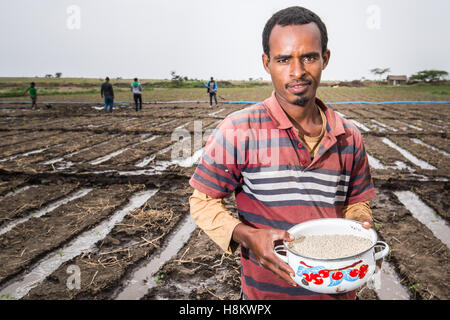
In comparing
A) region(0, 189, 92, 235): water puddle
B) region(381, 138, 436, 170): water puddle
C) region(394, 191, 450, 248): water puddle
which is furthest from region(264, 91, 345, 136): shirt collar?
region(381, 138, 436, 170): water puddle

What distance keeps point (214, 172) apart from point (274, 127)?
0.93ft

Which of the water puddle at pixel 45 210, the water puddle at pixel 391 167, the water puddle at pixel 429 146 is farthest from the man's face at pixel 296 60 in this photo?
the water puddle at pixel 429 146

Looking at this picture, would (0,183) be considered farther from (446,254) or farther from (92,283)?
(446,254)

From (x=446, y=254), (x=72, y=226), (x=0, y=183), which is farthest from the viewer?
(x=0, y=183)

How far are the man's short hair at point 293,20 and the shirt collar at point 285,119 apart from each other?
214 mm

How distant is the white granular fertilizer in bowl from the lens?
3.80ft

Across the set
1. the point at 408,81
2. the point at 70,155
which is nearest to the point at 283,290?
the point at 70,155

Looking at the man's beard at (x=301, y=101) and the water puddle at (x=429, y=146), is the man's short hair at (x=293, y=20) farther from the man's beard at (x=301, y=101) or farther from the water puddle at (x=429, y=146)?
the water puddle at (x=429, y=146)

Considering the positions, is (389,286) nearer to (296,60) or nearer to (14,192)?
(296,60)

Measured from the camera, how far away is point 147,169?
233 inches

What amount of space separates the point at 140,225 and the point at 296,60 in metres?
3.09

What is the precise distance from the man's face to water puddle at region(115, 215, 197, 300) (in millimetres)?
2094

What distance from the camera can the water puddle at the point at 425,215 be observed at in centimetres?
359

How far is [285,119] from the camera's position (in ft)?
4.02
